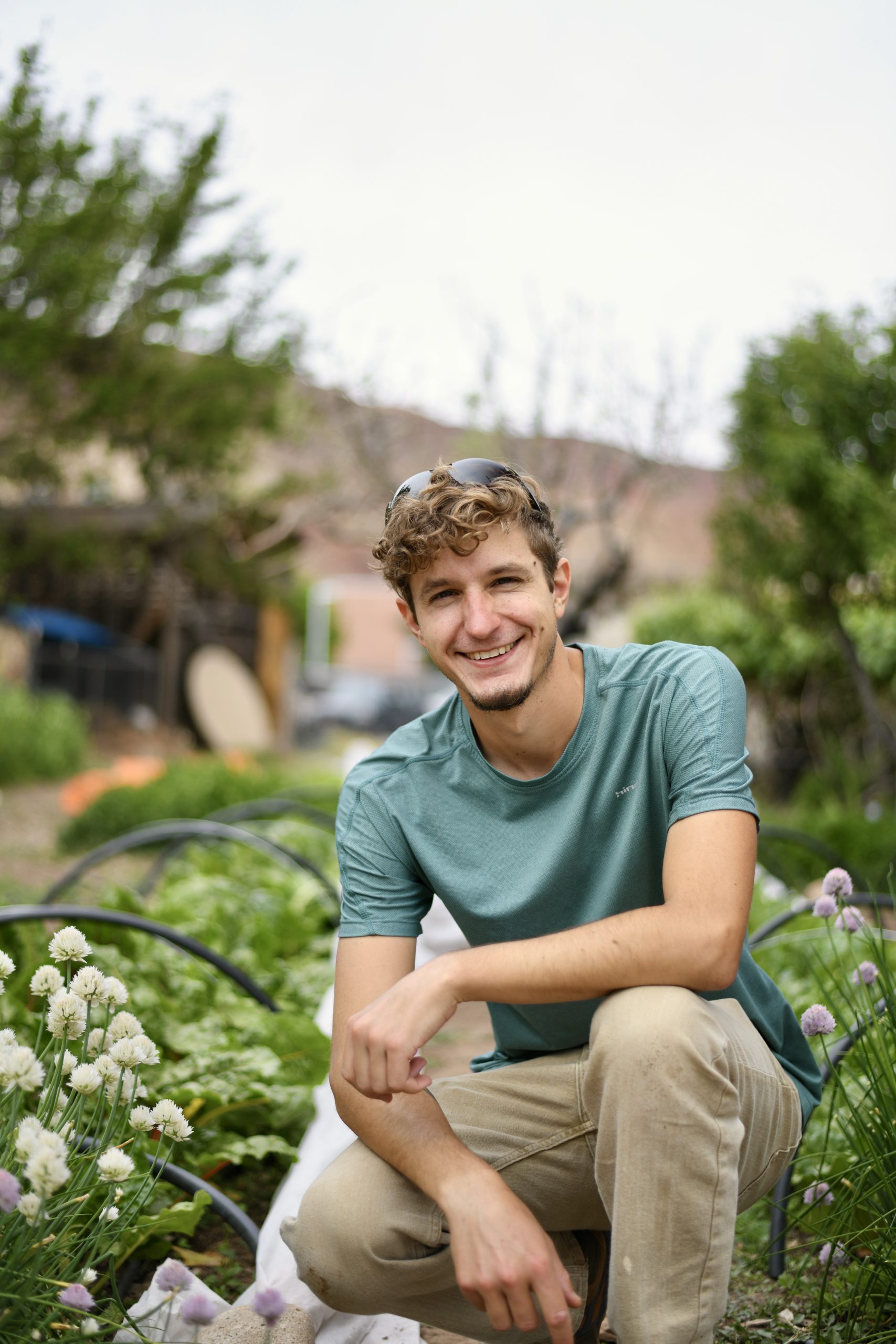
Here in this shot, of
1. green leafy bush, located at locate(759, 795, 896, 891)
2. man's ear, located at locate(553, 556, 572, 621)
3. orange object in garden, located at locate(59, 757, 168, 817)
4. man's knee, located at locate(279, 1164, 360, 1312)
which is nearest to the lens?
man's knee, located at locate(279, 1164, 360, 1312)

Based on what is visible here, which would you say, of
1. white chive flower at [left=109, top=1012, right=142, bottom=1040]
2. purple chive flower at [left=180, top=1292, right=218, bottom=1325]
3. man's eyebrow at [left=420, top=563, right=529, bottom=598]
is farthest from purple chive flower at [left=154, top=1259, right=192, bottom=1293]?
man's eyebrow at [left=420, top=563, right=529, bottom=598]

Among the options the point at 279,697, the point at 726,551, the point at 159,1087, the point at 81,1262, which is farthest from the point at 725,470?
the point at 279,697

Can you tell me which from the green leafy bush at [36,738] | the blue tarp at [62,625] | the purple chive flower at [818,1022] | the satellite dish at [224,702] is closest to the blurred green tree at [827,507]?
the purple chive flower at [818,1022]

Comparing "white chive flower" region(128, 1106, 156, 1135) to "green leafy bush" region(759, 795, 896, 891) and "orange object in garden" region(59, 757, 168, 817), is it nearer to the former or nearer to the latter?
"green leafy bush" region(759, 795, 896, 891)

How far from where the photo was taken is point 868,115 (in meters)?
6.52

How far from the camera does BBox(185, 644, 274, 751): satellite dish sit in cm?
1564

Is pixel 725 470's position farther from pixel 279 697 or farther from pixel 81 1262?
pixel 279 697

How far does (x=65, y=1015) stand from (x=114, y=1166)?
0.25 metres

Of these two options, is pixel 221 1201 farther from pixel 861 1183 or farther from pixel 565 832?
pixel 861 1183

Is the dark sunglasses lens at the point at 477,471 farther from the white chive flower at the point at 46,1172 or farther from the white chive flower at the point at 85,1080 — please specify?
the white chive flower at the point at 46,1172

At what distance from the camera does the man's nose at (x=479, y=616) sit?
195 centimetres

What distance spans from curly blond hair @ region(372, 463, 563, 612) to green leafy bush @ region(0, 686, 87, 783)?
9.33m

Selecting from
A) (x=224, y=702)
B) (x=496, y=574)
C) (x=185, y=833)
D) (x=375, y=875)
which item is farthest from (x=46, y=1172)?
(x=224, y=702)

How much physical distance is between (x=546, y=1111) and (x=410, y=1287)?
13.6 inches
